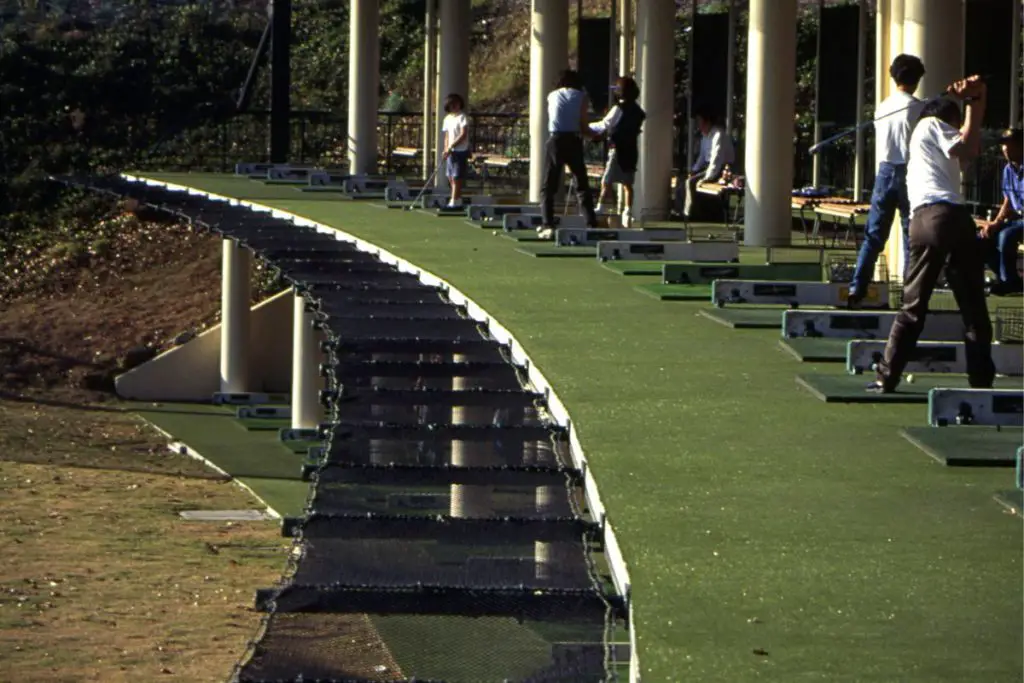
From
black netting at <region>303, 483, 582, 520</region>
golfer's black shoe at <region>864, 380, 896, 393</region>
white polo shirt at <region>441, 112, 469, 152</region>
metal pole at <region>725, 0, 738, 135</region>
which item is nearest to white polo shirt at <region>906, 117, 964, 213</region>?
golfer's black shoe at <region>864, 380, 896, 393</region>

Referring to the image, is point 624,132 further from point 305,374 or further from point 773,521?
point 773,521

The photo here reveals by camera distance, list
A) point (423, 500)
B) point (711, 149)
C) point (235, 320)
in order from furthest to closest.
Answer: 1. point (235, 320)
2. point (711, 149)
3. point (423, 500)

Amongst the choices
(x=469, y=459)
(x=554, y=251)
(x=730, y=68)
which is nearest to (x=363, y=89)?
(x=730, y=68)

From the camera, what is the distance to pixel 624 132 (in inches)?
837

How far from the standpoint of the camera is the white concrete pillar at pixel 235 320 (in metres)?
30.7

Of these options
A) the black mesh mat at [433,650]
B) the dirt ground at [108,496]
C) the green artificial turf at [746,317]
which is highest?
the green artificial turf at [746,317]

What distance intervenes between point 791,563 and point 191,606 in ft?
37.5

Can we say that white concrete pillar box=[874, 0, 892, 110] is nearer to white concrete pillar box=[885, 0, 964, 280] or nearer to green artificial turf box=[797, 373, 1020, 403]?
white concrete pillar box=[885, 0, 964, 280]

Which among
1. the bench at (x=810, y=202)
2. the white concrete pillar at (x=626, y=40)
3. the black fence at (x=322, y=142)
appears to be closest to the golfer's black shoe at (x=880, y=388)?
the bench at (x=810, y=202)

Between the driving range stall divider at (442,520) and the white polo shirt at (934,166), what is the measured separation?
2030 millimetres

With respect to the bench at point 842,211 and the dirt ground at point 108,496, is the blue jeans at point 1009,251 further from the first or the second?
the dirt ground at point 108,496

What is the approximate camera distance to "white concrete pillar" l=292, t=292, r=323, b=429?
25.7 m

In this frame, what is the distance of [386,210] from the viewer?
950 inches

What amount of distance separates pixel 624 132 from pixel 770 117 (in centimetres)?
203
